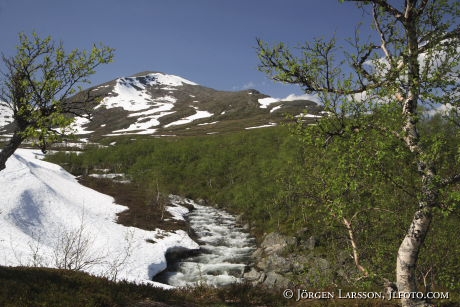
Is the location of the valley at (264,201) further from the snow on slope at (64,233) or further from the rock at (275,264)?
the snow on slope at (64,233)

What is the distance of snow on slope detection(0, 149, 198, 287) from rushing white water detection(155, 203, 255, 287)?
5.94 ft

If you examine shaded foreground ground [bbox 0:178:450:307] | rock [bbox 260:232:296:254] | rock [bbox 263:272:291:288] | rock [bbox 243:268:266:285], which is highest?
shaded foreground ground [bbox 0:178:450:307]

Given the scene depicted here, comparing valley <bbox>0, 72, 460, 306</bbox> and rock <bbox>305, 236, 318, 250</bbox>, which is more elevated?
valley <bbox>0, 72, 460, 306</bbox>

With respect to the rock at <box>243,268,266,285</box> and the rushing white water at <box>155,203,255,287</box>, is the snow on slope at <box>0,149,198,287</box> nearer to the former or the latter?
the rushing white water at <box>155,203,255,287</box>

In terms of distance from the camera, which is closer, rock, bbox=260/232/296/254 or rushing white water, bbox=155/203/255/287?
rushing white water, bbox=155/203/255/287

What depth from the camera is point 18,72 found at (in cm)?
1378

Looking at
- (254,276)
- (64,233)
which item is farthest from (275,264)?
(64,233)

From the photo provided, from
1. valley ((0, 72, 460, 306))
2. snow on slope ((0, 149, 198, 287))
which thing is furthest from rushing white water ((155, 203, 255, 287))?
snow on slope ((0, 149, 198, 287))

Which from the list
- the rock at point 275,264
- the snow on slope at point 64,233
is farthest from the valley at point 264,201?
the snow on slope at point 64,233

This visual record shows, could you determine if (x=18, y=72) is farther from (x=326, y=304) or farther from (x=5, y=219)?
(x=5, y=219)

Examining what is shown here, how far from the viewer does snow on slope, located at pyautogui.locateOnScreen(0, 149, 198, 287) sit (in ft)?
87.0

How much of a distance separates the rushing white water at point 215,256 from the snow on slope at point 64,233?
1810mm

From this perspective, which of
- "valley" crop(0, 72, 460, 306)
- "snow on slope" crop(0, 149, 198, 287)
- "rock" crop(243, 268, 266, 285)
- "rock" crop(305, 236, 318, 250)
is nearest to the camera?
"valley" crop(0, 72, 460, 306)

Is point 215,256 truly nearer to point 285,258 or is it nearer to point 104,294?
point 285,258
